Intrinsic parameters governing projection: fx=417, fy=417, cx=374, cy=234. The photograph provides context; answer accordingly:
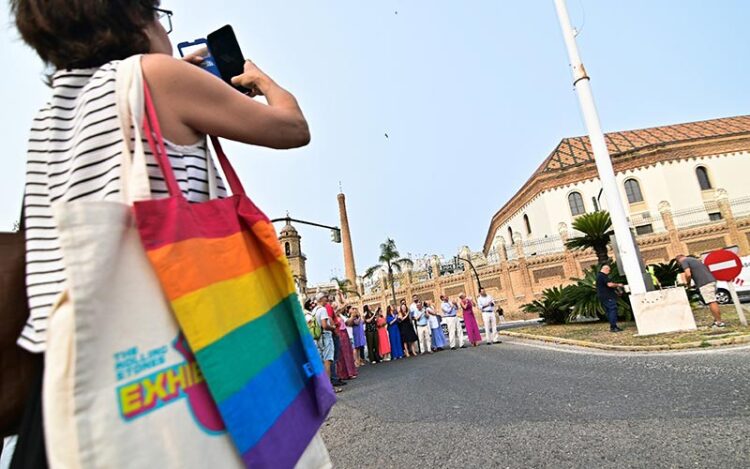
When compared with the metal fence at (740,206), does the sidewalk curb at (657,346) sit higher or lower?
lower

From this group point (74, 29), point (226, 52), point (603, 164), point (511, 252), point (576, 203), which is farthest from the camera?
point (576, 203)

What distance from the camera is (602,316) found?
14141mm

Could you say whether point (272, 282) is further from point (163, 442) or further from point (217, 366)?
point (163, 442)

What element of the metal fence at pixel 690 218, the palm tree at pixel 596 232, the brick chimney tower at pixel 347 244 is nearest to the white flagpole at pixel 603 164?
the palm tree at pixel 596 232

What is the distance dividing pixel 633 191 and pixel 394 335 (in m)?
35.1

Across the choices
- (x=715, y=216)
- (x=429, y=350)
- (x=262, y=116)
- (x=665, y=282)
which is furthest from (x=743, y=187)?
(x=262, y=116)

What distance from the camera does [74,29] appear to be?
105 centimetres

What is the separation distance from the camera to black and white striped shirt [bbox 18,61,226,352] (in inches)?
32.8

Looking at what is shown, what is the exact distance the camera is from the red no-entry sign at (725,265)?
27.2ft

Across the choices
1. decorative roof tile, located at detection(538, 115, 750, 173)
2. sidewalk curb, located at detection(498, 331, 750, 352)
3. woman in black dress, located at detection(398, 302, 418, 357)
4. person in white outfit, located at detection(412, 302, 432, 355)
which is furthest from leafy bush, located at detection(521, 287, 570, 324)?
decorative roof tile, located at detection(538, 115, 750, 173)

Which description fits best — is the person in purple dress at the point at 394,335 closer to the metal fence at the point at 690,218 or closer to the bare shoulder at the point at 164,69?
the bare shoulder at the point at 164,69

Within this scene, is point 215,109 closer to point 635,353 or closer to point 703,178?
point 635,353

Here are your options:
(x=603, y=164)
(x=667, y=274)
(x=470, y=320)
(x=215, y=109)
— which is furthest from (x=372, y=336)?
(x=215, y=109)

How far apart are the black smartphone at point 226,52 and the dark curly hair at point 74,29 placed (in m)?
0.29
